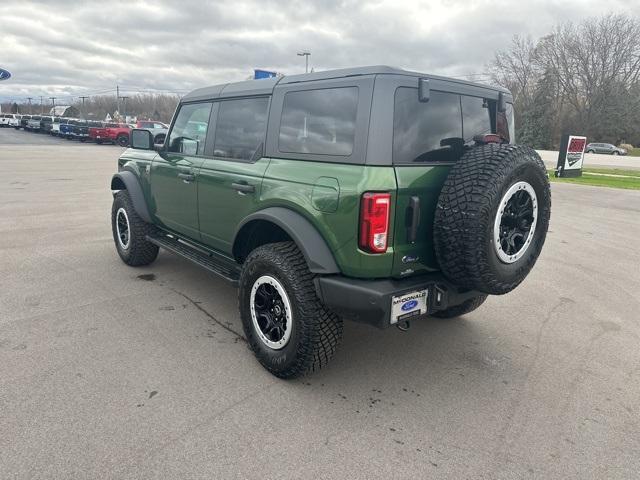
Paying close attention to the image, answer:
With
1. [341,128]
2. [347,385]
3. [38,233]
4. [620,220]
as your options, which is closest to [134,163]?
[38,233]

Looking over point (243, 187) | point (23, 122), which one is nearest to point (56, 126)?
point (23, 122)

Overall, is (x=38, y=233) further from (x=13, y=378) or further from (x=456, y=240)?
(x=456, y=240)

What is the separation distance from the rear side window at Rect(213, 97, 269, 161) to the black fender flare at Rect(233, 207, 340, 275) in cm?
74

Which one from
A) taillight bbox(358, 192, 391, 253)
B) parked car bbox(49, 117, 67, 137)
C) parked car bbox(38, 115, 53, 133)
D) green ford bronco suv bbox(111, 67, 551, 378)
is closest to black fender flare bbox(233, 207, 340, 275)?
green ford bronco suv bbox(111, 67, 551, 378)

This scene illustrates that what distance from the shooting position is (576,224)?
356 inches

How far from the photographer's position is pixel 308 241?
9.14ft

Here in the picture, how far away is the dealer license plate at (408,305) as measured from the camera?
8.64 ft

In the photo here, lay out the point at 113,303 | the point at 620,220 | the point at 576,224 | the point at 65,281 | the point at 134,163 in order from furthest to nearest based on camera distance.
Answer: the point at 620,220, the point at 576,224, the point at 134,163, the point at 65,281, the point at 113,303

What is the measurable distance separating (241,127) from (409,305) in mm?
1941

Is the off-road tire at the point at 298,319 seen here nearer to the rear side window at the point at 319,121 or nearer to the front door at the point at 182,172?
the rear side window at the point at 319,121

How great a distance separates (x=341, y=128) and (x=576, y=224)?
7991 mm

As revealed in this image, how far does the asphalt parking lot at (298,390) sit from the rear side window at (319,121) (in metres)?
1.55

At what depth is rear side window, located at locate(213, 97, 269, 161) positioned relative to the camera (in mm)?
3408

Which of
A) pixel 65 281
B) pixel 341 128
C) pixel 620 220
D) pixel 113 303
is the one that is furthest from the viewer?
pixel 620 220
